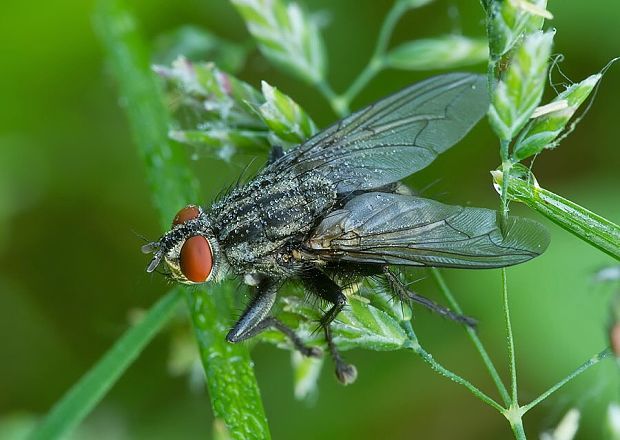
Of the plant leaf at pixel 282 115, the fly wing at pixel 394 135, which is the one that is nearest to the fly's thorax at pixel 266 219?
the fly wing at pixel 394 135

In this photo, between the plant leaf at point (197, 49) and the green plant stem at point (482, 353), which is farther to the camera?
the plant leaf at point (197, 49)

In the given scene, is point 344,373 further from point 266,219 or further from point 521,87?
point 521,87

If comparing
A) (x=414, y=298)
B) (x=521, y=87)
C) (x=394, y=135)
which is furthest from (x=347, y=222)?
(x=521, y=87)

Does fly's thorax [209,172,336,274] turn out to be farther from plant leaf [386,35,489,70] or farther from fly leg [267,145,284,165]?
plant leaf [386,35,489,70]

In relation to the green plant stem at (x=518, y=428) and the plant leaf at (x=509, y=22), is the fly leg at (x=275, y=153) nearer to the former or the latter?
the plant leaf at (x=509, y=22)

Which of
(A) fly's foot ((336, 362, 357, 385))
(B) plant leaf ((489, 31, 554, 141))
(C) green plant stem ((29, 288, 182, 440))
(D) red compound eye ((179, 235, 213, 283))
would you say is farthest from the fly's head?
(B) plant leaf ((489, 31, 554, 141))

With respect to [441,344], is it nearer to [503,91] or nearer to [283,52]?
[283,52]

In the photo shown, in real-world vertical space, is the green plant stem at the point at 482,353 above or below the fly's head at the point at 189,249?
below

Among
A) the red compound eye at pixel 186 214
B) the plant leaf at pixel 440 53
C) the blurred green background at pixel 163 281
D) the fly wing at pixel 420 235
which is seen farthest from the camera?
the blurred green background at pixel 163 281
